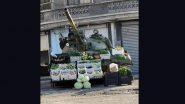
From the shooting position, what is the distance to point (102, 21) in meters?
23.9

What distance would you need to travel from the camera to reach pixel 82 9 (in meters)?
25.0

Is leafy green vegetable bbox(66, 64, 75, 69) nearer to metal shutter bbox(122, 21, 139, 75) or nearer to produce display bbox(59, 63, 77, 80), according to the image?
produce display bbox(59, 63, 77, 80)

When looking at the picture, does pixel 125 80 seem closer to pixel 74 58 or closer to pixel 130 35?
pixel 74 58

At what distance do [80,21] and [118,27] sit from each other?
74.0 inches

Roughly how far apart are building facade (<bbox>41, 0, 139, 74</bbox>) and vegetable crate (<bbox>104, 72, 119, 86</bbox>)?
6.58 meters

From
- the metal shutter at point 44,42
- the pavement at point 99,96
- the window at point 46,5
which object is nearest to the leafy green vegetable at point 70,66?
the pavement at point 99,96

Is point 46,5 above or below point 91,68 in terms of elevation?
above

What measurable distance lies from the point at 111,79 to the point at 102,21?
26.8ft

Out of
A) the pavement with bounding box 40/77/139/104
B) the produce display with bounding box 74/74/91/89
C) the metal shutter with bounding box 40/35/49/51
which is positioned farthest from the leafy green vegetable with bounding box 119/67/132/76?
the metal shutter with bounding box 40/35/49/51

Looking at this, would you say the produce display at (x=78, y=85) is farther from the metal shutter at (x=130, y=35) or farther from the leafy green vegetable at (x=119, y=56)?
the metal shutter at (x=130, y=35)

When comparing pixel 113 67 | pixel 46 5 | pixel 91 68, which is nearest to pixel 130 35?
pixel 46 5

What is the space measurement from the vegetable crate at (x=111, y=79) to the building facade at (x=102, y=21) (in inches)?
259

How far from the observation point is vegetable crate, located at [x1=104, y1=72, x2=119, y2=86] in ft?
52.4

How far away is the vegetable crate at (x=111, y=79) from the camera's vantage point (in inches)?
629
